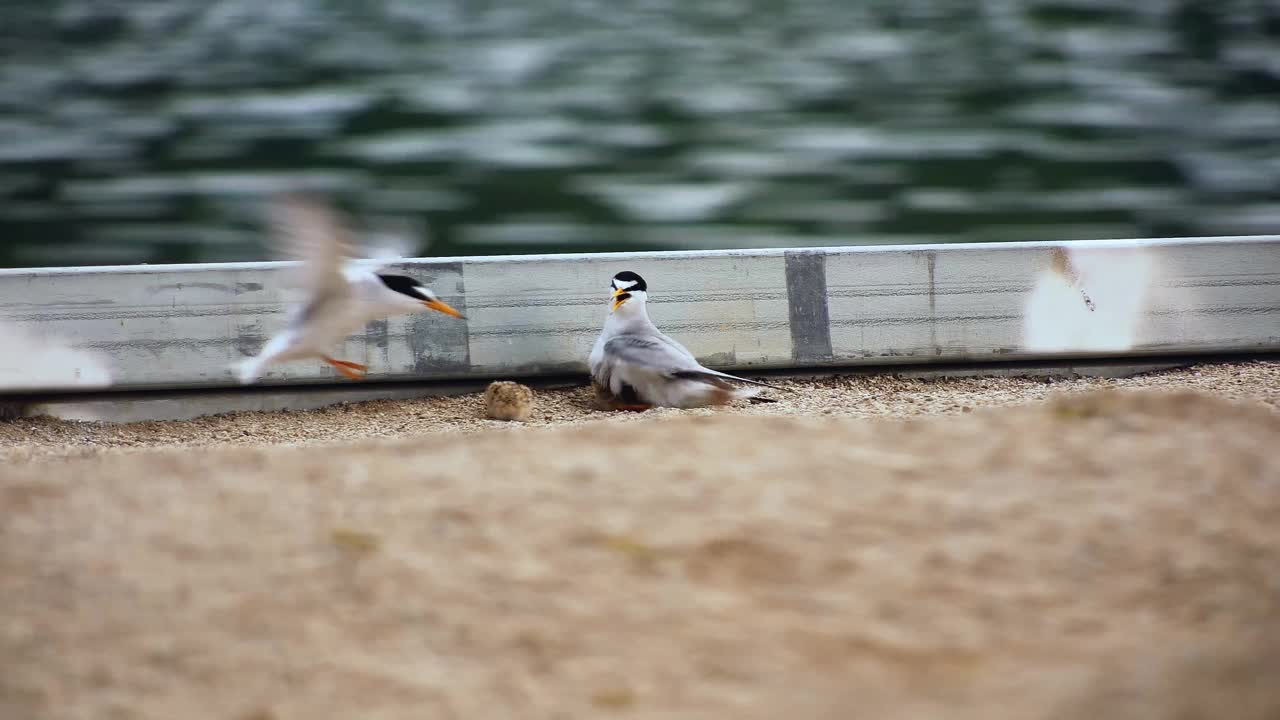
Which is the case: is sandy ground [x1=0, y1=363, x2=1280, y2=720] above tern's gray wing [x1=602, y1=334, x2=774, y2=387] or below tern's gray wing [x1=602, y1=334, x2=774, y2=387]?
below

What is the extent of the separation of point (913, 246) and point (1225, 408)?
1559mm

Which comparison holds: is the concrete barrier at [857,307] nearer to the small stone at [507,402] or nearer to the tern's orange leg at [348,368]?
the tern's orange leg at [348,368]

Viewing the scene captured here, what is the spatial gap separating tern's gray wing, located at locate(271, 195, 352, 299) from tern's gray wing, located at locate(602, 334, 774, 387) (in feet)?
2.39

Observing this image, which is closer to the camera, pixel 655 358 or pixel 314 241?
pixel 314 241

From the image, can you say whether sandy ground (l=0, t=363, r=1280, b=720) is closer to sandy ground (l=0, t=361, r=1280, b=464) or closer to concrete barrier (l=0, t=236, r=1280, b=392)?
sandy ground (l=0, t=361, r=1280, b=464)

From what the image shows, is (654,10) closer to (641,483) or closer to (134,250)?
(134,250)

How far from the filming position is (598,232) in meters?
5.17

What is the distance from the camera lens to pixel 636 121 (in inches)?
250

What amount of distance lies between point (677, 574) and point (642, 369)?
5.37 ft

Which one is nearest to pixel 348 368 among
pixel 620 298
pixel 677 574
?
pixel 620 298

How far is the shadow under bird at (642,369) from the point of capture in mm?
2775

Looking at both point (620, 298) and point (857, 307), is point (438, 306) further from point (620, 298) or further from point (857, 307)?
point (857, 307)

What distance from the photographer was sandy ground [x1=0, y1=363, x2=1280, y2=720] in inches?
37.7

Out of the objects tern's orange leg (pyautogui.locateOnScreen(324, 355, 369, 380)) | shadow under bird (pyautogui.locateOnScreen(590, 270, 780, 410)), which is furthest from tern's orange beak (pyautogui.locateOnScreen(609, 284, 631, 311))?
tern's orange leg (pyautogui.locateOnScreen(324, 355, 369, 380))
